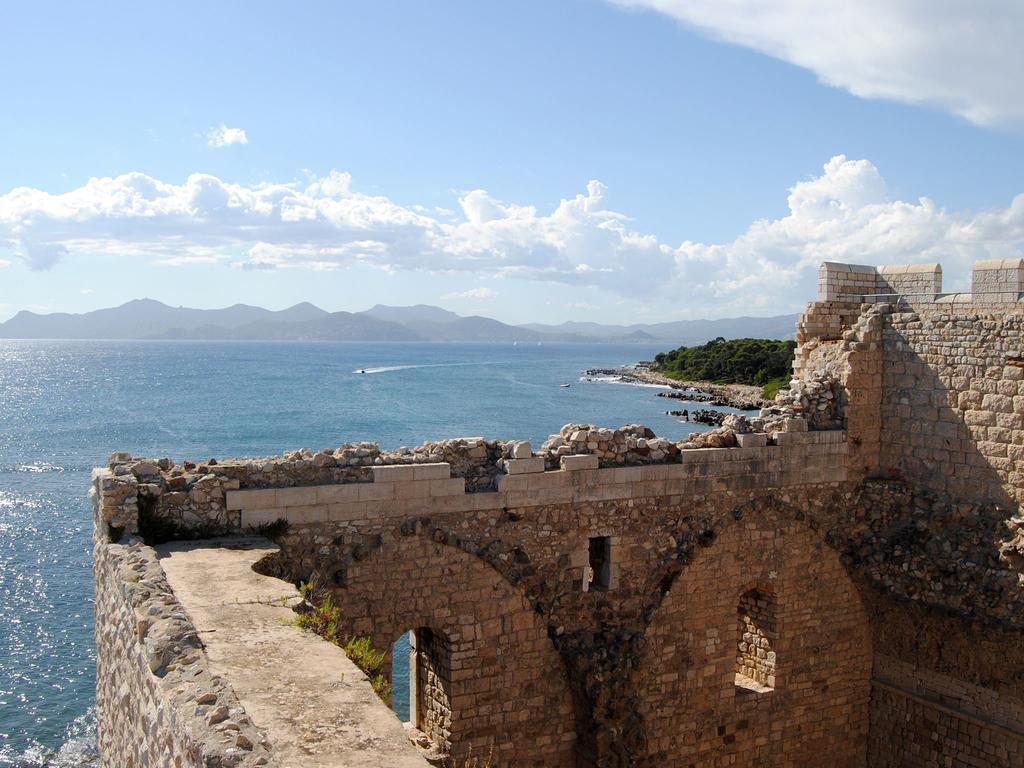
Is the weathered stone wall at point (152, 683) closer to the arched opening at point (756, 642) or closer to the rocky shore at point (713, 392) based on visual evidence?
the arched opening at point (756, 642)

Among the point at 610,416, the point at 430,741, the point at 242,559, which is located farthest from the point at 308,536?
the point at 610,416

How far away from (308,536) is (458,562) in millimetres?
1835

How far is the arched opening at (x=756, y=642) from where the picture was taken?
519 inches

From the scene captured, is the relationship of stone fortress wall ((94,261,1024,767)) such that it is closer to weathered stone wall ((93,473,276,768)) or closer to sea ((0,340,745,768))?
weathered stone wall ((93,473,276,768))

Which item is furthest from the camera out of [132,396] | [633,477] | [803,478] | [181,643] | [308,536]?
[132,396]

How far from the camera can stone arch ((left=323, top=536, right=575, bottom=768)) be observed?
10.5 meters

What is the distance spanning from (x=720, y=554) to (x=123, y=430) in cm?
5729


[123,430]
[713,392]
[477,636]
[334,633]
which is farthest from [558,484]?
[713,392]

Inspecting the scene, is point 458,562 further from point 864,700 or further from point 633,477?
point 864,700

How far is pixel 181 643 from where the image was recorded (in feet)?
21.7

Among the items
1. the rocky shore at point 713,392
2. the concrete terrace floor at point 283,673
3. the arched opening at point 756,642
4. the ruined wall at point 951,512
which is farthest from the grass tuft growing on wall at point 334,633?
the rocky shore at point 713,392

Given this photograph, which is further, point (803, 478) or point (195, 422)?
point (195, 422)

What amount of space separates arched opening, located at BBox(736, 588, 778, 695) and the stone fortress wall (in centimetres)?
4

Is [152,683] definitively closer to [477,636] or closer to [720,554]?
[477,636]
